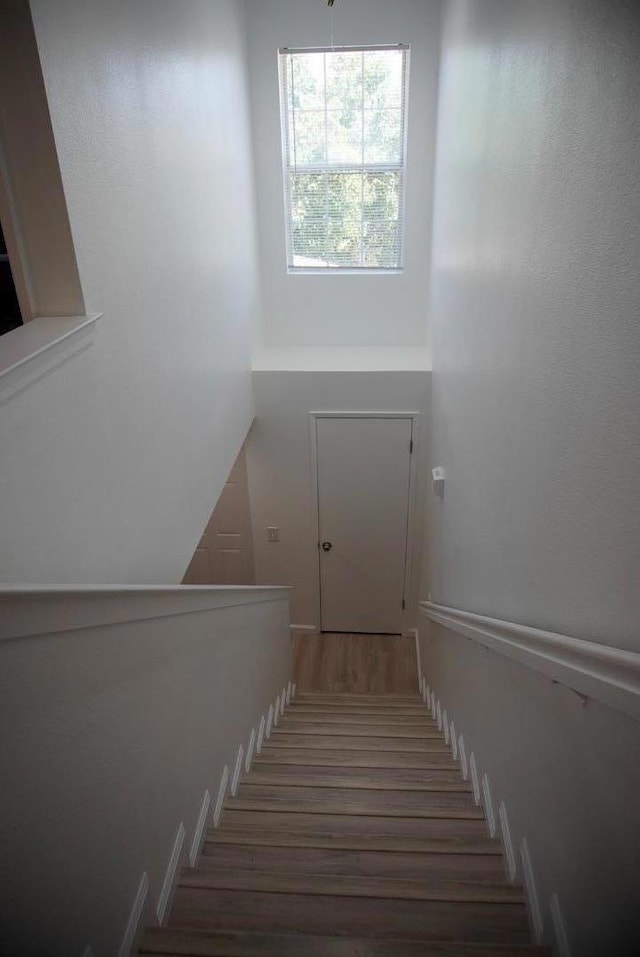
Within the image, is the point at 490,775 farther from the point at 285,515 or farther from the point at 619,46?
the point at 285,515

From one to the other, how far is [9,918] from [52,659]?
1.49 feet

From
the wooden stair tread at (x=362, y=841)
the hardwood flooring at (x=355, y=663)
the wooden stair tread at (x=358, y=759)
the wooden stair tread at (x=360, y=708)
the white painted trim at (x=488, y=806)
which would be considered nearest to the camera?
the wooden stair tread at (x=362, y=841)

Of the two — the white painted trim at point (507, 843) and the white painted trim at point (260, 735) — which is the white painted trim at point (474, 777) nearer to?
the white painted trim at point (507, 843)

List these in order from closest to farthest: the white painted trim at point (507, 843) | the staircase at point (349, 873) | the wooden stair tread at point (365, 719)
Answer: the staircase at point (349, 873) → the white painted trim at point (507, 843) → the wooden stair tread at point (365, 719)

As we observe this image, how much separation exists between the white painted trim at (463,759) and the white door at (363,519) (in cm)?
261

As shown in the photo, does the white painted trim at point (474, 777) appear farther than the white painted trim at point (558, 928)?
Yes

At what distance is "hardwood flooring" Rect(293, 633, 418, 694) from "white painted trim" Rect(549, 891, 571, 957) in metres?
3.87

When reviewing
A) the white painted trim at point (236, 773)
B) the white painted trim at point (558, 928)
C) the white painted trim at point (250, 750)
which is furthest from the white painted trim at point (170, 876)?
the white painted trim at point (558, 928)

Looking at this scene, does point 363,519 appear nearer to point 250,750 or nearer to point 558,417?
point 250,750

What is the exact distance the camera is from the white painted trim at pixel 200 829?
7.17 ft

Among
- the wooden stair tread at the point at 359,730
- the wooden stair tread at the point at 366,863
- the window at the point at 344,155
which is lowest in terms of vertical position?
the wooden stair tread at the point at 359,730

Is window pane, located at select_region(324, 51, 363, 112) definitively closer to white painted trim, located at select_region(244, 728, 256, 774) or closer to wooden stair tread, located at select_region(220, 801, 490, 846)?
white painted trim, located at select_region(244, 728, 256, 774)

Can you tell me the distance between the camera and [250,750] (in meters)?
3.30

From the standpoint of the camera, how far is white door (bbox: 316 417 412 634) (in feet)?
17.5
